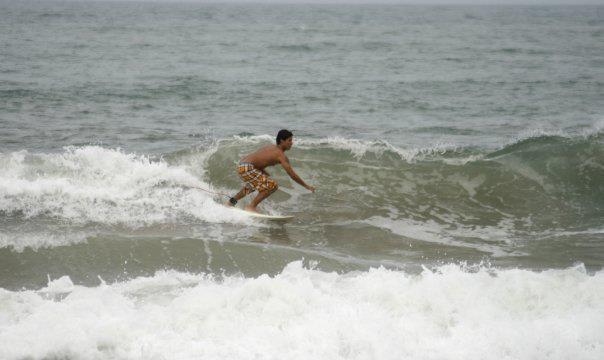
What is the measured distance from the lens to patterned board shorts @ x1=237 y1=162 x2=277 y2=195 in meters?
9.17

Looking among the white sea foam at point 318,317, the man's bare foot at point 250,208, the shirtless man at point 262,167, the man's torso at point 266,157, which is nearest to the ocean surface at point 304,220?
the white sea foam at point 318,317

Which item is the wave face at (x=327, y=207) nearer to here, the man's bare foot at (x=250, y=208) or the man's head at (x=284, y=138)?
the man's bare foot at (x=250, y=208)

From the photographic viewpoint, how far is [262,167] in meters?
9.19

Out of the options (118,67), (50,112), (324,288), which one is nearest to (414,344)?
(324,288)

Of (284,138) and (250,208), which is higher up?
(284,138)

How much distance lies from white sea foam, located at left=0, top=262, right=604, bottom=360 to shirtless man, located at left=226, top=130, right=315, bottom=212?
2526mm

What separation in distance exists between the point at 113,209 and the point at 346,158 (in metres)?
4.48

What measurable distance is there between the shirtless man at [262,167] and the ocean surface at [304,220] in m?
0.49

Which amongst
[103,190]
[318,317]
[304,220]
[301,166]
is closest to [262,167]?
[304,220]

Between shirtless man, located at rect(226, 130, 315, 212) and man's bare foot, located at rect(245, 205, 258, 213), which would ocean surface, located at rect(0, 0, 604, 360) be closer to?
man's bare foot, located at rect(245, 205, 258, 213)

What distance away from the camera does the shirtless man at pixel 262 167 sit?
8.95 m

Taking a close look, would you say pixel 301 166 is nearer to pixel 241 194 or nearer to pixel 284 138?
pixel 241 194

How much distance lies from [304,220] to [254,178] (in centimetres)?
92

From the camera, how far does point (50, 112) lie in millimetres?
15742
